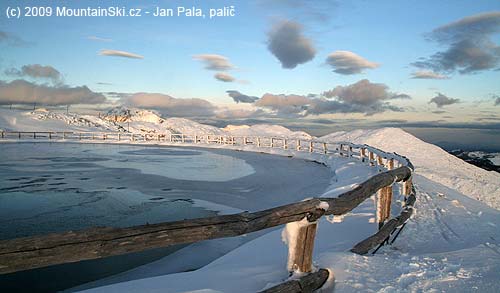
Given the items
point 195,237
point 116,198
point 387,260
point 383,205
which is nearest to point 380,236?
point 387,260

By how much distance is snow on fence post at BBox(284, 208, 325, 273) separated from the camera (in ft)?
11.8

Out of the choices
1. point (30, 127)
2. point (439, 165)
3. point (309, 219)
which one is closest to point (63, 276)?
point (309, 219)

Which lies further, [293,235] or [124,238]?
[293,235]

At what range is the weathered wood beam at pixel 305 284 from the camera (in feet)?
10.9

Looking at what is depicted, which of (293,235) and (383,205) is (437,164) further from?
(293,235)

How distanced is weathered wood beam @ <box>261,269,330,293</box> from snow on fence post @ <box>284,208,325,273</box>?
0.10 meters

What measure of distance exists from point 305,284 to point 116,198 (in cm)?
804

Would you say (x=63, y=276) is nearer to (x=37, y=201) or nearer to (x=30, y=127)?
(x=37, y=201)

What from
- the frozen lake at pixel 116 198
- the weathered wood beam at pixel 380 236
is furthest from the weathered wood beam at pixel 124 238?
the frozen lake at pixel 116 198

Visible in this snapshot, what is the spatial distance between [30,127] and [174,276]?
95589 millimetres

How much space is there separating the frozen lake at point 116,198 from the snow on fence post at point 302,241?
3033mm

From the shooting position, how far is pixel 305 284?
11.6 ft

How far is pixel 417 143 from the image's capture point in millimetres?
29141

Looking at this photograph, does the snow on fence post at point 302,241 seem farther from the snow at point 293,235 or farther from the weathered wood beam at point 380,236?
the weathered wood beam at point 380,236
